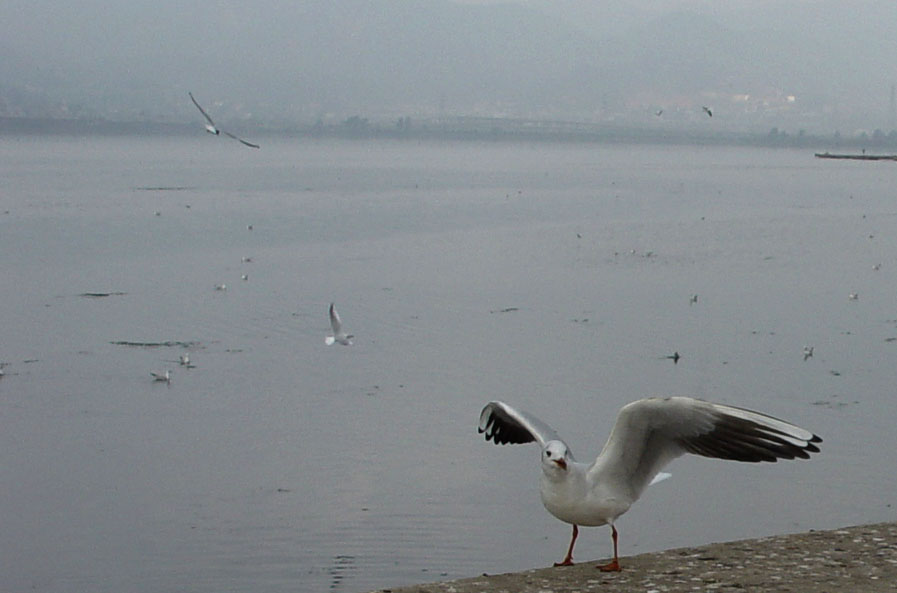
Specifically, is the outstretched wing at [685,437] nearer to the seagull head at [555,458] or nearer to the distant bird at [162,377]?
the seagull head at [555,458]

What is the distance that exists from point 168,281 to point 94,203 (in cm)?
2047

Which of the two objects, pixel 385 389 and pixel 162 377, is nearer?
pixel 385 389

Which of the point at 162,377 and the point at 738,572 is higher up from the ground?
the point at 738,572

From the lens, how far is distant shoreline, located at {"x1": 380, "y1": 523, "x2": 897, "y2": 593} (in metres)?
5.50

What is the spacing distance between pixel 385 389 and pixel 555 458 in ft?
26.5

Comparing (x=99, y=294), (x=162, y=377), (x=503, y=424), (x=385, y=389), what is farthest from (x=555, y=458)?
(x=99, y=294)

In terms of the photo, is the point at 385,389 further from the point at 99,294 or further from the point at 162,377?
the point at 99,294

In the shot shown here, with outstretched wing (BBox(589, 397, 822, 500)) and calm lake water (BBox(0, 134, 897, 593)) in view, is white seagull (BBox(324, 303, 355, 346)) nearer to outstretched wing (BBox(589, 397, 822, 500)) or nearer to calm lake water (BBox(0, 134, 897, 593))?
calm lake water (BBox(0, 134, 897, 593))

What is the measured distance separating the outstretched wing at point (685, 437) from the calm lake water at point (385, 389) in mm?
2809

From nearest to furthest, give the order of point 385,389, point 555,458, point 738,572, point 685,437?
point 555,458 → point 685,437 → point 738,572 → point 385,389

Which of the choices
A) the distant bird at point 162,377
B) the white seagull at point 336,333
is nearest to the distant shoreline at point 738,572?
the white seagull at point 336,333

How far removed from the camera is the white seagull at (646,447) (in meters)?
5.30

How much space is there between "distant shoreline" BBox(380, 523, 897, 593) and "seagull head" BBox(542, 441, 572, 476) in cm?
58

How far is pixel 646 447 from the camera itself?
219 inches
